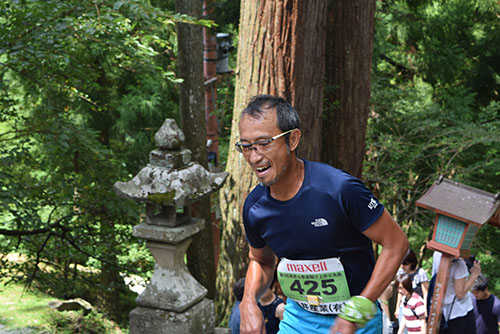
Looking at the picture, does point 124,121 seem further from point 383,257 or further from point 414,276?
point 383,257

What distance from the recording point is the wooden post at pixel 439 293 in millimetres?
4926

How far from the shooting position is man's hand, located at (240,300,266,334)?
2.53 m

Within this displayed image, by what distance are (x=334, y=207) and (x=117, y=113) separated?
38.9 feet

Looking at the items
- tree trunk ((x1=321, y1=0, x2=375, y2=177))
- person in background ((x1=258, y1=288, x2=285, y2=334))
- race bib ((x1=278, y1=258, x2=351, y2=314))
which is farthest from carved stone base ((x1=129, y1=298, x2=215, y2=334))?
tree trunk ((x1=321, y1=0, x2=375, y2=177))

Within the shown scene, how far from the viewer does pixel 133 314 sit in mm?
4406

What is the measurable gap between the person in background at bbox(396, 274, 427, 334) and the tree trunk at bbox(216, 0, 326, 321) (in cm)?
156

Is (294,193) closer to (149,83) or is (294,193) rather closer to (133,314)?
(133,314)

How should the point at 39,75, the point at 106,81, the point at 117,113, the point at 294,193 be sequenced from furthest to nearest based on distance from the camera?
the point at 117,113 < the point at 106,81 < the point at 39,75 < the point at 294,193

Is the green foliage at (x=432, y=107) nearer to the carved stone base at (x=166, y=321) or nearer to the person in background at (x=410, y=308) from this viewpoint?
the person in background at (x=410, y=308)

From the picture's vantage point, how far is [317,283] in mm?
2469

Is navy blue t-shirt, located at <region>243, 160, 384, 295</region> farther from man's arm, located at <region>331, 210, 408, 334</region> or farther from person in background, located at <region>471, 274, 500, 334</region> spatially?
person in background, located at <region>471, 274, 500, 334</region>

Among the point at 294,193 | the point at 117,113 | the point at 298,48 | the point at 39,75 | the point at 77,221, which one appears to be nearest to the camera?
the point at 294,193

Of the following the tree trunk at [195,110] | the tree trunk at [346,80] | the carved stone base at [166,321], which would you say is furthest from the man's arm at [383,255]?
the tree trunk at [195,110]

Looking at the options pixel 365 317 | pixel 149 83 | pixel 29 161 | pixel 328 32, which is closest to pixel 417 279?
pixel 328 32
